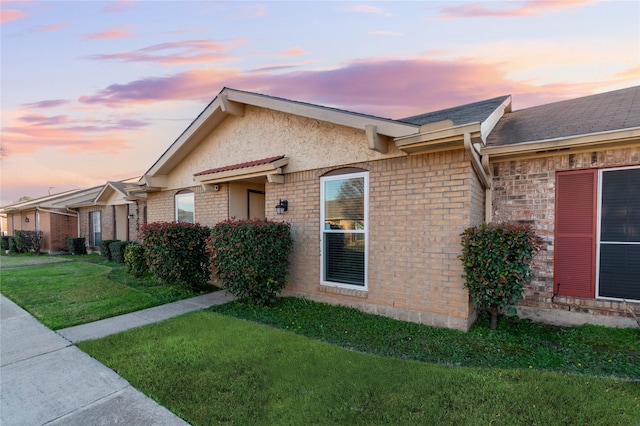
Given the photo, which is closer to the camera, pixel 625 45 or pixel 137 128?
pixel 625 45

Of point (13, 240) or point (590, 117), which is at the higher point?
point (590, 117)

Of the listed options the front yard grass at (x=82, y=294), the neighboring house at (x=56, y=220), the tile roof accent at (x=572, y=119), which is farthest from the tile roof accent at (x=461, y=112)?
the neighboring house at (x=56, y=220)

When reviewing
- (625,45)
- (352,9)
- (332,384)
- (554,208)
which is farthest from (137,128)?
(625,45)

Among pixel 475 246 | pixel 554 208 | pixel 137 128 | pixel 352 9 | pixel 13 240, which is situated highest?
pixel 352 9

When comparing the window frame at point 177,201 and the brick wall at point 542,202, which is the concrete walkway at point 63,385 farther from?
the brick wall at point 542,202

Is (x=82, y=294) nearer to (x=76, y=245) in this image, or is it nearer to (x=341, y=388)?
(x=341, y=388)

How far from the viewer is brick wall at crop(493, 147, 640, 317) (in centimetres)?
504

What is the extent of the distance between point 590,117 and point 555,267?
2999 mm

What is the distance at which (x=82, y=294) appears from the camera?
772 centimetres

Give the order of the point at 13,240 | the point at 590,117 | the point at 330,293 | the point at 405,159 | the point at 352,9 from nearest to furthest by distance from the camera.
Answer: the point at 405,159
the point at 590,117
the point at 330,293
the point at 352,9
the point at 13,240

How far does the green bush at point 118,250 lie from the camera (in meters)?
13.6

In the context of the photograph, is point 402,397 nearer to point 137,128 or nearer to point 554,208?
point 554,208

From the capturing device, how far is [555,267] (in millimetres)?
5465

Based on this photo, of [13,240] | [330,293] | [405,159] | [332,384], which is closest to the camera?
[332,384]
